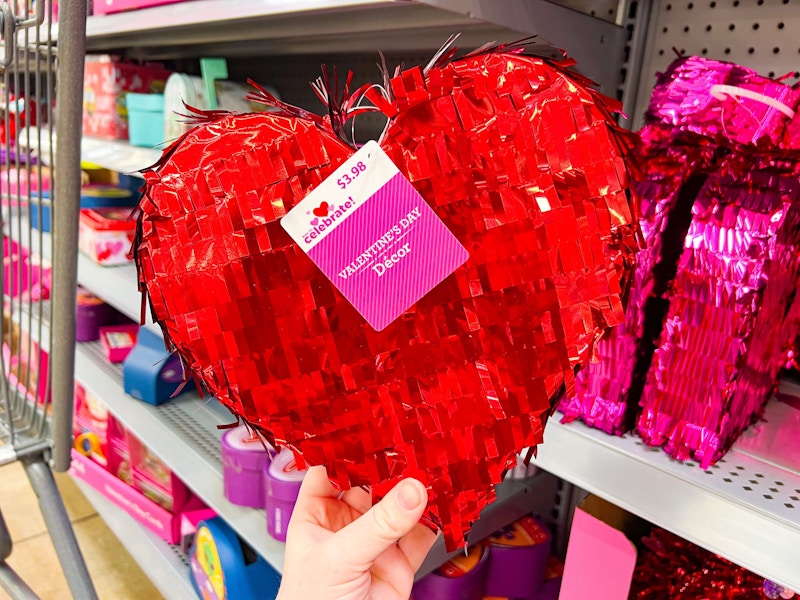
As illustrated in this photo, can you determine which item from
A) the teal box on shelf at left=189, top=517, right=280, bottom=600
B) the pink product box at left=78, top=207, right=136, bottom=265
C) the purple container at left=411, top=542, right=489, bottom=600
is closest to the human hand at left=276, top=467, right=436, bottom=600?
the purple container at left=411, top=542, right=489, bottom=600

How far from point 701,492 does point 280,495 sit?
0.70 m

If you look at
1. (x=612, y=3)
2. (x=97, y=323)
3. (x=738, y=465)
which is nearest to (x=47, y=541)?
(x=97, y=323)

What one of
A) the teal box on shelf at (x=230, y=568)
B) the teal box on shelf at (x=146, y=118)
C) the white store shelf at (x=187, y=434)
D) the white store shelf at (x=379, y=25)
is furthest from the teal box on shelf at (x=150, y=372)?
the white store shelf at (x=379, y=25)

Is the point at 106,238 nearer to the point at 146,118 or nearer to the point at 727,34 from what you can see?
the point at 146,118

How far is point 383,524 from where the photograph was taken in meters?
0.44

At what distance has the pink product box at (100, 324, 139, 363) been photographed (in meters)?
1.71

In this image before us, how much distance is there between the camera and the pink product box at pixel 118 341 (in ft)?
5.60

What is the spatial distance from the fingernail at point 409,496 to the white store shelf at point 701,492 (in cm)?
29

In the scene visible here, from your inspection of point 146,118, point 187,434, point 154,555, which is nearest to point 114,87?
point 146,118

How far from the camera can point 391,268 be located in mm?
410

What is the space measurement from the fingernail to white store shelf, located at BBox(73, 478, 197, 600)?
1.18 metres

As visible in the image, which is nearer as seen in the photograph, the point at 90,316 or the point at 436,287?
the point at 436,287

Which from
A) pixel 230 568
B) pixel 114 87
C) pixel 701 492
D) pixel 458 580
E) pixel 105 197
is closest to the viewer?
pixel 701 492

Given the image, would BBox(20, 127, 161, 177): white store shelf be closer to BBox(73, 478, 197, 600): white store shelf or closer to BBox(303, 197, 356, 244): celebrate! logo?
BBox(303, 197, 356, 244): celebrate! logo
